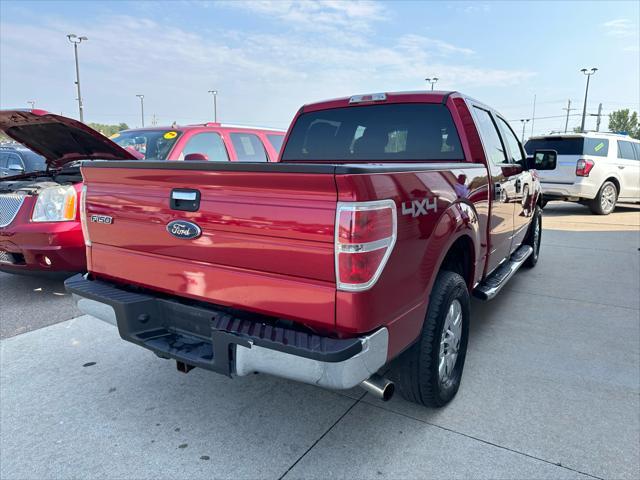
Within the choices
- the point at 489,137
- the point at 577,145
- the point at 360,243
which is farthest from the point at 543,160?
the point at 577,145

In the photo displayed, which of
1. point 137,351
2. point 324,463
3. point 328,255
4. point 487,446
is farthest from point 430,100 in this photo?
point 137,351

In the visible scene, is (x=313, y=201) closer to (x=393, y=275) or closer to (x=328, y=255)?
(x=328, y=255)

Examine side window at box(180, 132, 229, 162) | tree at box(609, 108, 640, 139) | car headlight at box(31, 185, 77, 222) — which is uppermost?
tree at box(609, 108, 640, 139)

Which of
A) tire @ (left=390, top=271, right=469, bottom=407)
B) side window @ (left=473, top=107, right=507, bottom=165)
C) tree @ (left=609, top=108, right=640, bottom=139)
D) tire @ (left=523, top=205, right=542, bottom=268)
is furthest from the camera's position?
tree @ (left=609, top=108, right=640, bottom=139)

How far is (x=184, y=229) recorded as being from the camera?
Result: 2.24 metres

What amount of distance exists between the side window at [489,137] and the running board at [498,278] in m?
0.96

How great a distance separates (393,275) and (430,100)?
1.91 metres

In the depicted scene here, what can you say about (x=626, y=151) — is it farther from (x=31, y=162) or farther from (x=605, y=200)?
(x=31, y=162)

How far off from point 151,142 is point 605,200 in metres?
10.7

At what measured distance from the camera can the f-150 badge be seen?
6.68 feet

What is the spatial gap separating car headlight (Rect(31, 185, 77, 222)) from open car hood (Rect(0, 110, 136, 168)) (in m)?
0.58

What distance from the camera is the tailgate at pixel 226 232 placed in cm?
188

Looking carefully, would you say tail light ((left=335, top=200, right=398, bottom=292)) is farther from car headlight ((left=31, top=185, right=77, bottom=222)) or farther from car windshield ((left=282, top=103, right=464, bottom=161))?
car headlight ((left=31, top=185, right=77, bottom=222))

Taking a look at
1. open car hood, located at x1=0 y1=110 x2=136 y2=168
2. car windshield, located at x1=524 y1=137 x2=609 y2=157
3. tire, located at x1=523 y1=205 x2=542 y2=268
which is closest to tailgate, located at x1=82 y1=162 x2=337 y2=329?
open car hood, located at x1=0 y1=110 x2=136 y2=168
